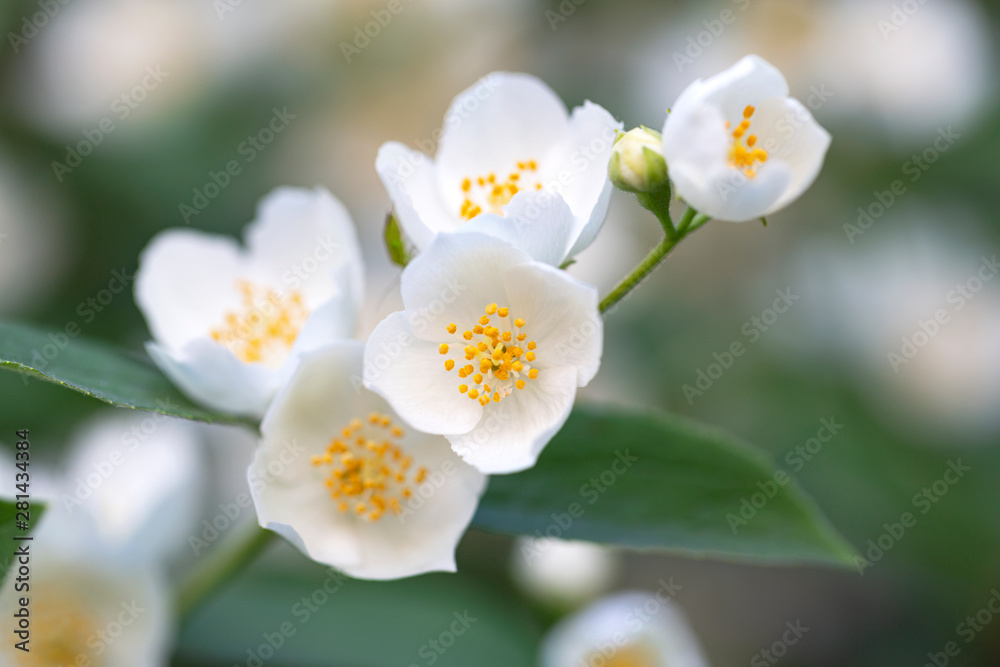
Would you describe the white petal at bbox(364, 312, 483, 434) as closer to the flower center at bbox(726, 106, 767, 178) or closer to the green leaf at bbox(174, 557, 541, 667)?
the flower center at bbox(726, 106, 767, 178)

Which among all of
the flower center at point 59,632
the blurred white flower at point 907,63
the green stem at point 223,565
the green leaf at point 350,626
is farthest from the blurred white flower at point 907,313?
the flower center at point 59,632

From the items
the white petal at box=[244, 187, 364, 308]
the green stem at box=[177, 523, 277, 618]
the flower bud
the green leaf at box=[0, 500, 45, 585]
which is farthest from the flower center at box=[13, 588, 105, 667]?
the flower bud

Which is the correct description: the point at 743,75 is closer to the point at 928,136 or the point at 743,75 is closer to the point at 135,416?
the point at 135,416

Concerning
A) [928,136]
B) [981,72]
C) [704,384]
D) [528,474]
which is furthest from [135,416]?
[981,72]

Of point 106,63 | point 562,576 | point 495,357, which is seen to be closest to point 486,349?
point 495,357

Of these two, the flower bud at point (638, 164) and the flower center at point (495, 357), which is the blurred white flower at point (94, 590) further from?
the flower bud at point (638, 164)

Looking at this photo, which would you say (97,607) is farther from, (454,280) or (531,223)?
(531,223)
